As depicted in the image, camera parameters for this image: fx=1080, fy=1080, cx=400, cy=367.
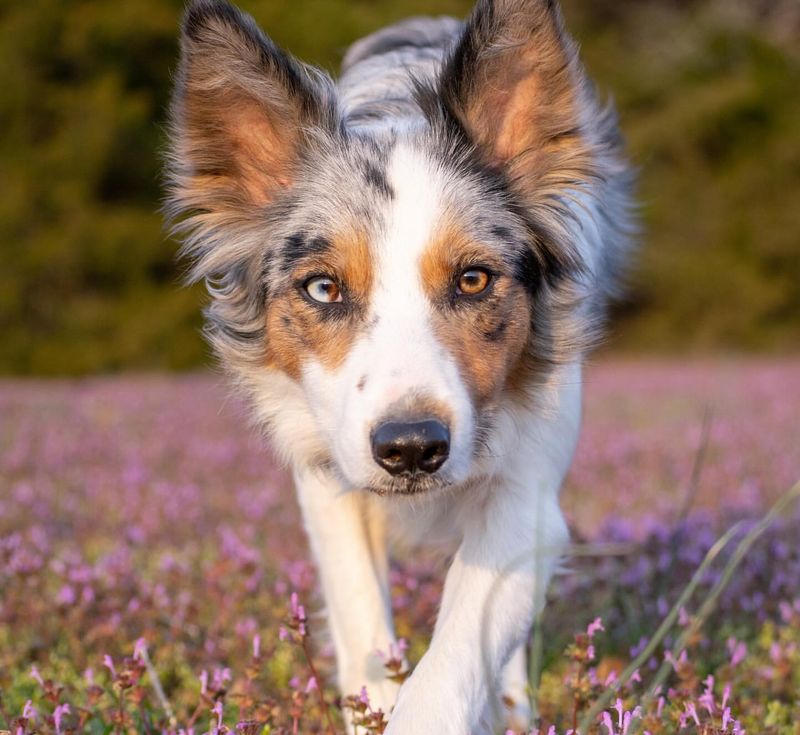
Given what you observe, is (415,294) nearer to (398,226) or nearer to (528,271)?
(398,226)

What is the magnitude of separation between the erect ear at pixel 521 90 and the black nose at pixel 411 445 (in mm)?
1396

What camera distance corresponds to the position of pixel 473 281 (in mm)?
3770

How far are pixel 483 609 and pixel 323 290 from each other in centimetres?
124

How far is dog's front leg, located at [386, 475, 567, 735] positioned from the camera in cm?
311

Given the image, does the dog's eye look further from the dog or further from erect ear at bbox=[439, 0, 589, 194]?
erect ear at bbox=[439, 0, 589, 194]

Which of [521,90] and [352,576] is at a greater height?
[521,90]

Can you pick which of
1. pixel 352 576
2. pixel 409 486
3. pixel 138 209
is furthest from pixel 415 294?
pixel 138 209

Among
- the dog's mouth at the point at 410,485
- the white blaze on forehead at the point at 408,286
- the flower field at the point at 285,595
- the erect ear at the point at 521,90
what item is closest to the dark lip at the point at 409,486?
the dog's mouth at the point at 410,485

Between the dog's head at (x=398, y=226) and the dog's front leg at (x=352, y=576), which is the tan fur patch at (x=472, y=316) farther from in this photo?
the dog's front leg at (x=352, y=576)

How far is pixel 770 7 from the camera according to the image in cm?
3397

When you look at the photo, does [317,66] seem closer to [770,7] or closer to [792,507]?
[792,507]

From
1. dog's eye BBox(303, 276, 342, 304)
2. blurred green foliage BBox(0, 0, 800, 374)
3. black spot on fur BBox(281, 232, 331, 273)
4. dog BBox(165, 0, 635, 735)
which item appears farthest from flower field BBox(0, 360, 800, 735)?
blurred green foliage BBox(0, 0, 800, 374)

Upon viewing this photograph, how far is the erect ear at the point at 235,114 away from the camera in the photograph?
3867 millimetres

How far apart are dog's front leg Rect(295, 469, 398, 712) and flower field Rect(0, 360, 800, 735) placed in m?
0.15
